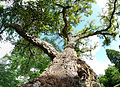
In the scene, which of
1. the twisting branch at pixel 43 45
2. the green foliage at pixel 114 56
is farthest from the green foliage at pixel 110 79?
the twisting branch at pixel 43 45

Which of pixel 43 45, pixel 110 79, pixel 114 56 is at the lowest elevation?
pixel 43 45

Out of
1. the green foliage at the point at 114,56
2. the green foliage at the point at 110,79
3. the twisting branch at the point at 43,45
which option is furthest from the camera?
the green foliage at the point at 114,56

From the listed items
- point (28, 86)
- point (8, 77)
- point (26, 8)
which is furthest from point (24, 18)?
point (8, 77)

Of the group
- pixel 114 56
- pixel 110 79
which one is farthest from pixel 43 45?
pixel 114 56

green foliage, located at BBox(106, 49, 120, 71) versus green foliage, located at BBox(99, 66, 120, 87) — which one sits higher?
green foliage, located at BBox(106, 49, 120, 71)

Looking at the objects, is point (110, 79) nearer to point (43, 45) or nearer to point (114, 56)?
point (114, 56)

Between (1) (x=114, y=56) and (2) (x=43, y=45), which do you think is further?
(1) (x=114, y=56)

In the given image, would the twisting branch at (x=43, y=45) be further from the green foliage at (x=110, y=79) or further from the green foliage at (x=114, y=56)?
the green foliage at (x=114, y=56)

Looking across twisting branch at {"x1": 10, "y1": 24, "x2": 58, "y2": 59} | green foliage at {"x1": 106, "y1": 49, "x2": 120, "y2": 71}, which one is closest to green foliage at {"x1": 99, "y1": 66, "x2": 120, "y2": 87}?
green foliage at {"x1": 106, "y1": 49, "x2": 120, "y2": 71}

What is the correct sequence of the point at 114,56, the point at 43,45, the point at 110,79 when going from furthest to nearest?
the point at 114,56 → the point at 110,79 → the point at 43,45

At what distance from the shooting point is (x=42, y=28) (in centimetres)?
882

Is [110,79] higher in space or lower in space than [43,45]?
higher

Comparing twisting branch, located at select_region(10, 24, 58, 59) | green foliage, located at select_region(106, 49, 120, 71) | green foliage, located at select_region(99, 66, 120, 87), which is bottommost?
twisting branch, located at select_region(10, 24, 58, 59)

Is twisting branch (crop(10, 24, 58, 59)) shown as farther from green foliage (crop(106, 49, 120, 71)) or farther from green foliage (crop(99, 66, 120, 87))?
green foliage (crop(106, 49, 120, 71))
